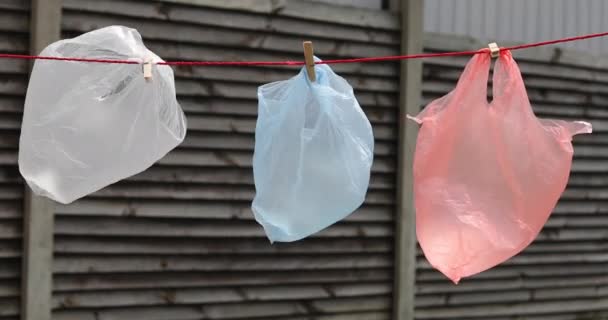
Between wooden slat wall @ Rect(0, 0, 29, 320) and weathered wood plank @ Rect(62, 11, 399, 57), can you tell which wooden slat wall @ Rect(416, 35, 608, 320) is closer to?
weathered wood plank @ Rect(62, 11, 399, 57)

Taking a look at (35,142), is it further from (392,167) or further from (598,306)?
(598,306)

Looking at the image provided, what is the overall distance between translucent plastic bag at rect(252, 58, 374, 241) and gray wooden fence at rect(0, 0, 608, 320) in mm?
1650

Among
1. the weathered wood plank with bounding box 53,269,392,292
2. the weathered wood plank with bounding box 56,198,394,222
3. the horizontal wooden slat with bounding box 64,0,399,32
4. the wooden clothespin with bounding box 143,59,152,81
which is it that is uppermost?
the horizontal wooden slat with bounding box 64,0,399,32

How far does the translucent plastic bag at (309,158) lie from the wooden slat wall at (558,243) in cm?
272

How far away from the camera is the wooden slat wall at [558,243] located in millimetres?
6164

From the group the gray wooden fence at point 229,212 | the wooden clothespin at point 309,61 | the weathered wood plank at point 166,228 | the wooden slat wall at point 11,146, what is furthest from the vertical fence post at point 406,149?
the wooden clothespin at point 309,61

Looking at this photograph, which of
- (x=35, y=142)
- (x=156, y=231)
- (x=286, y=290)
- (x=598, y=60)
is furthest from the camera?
(x=598, y=60)

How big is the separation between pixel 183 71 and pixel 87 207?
31.3 inches

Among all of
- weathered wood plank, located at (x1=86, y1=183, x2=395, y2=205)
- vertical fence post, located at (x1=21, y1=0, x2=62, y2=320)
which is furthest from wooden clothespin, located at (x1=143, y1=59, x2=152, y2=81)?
Result: weathered wood plank, located at (x1=86, y1=183, x2=395, y2=205)

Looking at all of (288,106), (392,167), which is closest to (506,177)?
(288,106)

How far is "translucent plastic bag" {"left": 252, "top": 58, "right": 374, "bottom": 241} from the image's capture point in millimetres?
3379

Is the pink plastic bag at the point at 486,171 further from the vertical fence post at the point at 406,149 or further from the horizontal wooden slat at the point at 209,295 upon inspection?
the vertical fence post at the point at 406,149

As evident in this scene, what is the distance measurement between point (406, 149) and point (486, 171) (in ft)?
8.09

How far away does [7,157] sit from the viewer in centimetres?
461
